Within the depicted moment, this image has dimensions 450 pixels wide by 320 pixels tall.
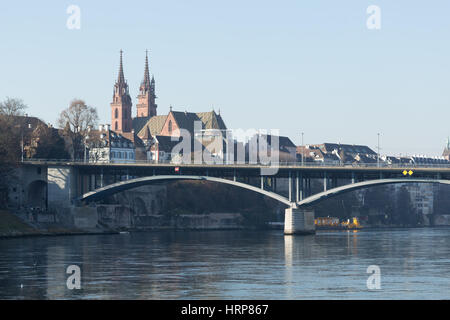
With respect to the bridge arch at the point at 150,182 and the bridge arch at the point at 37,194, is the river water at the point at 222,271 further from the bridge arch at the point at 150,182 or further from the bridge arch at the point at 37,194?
the bridge arch at the point at 37,194

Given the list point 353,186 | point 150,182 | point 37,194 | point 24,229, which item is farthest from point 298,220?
point 37,194

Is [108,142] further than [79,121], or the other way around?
[108,142]

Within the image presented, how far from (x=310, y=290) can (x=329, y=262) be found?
21139 mm

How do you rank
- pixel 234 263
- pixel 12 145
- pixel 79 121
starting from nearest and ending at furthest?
pixel 234 263 → pixel 12 145 → pixel 79 121

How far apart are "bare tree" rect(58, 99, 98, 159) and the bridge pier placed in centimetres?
4183

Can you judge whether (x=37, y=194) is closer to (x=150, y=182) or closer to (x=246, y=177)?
(x=150, y=182)

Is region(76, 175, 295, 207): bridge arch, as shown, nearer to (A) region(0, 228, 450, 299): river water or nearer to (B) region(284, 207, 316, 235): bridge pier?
(B) region(284, 207, 316, 235): bridge pier

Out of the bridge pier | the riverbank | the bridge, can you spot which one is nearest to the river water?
the riverbank

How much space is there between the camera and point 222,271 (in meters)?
63.8

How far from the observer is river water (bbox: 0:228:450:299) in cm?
5038

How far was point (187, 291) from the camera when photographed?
50906 millimetres
